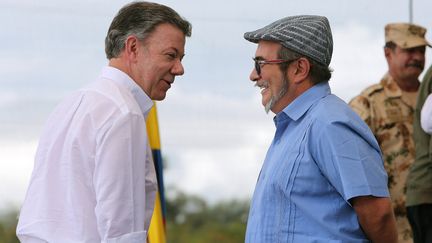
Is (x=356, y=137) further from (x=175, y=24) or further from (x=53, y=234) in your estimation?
(x=53, y=234)

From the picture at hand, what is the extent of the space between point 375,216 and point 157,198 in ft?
8.41

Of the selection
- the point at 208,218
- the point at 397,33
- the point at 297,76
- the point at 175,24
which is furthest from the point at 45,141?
the point at 397,33

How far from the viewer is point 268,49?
11.3ft

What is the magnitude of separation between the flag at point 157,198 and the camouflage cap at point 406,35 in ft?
5.30

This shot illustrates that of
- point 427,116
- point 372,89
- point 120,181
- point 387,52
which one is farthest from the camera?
point 387,52

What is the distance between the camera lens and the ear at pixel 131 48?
326 cm

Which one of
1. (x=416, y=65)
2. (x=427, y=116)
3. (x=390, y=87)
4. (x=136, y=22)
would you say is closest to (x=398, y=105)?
(x=390, y=87)

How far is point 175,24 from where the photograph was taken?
3314 mm

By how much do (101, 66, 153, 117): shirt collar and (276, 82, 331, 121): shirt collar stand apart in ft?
1.46

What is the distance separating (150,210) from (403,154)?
130 inches

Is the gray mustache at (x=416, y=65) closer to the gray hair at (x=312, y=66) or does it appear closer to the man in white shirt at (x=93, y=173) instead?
the gray hair at (x=312, y=66)

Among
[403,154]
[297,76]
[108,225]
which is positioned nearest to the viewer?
[108,225]

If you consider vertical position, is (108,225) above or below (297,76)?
below

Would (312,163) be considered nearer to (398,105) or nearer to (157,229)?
(157,229)
